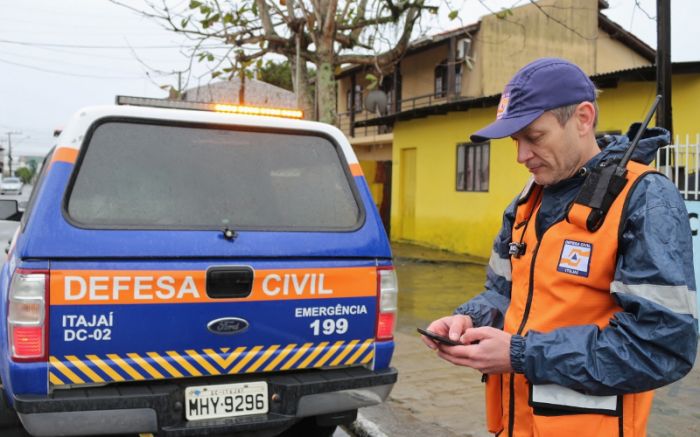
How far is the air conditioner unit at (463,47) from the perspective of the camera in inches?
769

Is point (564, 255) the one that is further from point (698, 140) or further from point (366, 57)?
point (366, 57)

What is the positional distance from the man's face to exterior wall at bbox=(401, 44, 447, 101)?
19.7 m

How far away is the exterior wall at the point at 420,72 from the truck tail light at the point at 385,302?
18.2 metres

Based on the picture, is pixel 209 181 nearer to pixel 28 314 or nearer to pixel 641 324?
pixel 28 314

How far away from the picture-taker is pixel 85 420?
275 cm

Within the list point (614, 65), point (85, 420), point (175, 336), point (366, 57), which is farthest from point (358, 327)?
point (614, 65)

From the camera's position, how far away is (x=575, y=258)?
155 cm

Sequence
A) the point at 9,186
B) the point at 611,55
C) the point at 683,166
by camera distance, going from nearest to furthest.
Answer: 1. the point at 683,166
2. the point at 611,55
3. the point at 9,186

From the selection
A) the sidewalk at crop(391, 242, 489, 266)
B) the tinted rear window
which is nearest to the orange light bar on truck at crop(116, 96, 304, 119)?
the tinted rear window

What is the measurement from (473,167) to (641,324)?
1292 cm

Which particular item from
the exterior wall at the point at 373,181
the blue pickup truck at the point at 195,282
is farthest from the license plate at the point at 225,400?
the exterior wall at the point at 373,181

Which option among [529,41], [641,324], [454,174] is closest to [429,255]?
[454,174]

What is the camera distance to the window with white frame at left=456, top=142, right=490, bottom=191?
1373 cm

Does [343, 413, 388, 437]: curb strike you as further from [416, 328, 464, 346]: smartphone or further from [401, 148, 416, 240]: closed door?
[401, 148, 416, 240]: closed door
